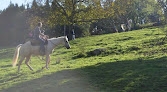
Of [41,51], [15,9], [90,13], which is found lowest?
[41,51]

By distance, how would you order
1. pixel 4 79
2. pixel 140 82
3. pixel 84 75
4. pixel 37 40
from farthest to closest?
pixel 37 40, pixel 4 79, pixel 84 75, pixel 140 82

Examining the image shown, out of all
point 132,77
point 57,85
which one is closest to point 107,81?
point 132,77

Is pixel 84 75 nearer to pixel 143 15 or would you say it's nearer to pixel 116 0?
pixel 116 0

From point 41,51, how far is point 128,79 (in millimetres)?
6126

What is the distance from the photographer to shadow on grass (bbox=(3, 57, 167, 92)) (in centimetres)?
873

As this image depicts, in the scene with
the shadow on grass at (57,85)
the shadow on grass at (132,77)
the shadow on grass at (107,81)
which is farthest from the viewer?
the shadow on grass at (57,85)

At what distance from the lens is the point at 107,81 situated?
9.76 metres

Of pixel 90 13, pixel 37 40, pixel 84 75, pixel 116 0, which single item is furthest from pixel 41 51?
pixel 116 0

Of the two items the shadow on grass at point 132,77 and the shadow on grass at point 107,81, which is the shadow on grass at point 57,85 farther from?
the shadow on grass at point 132,77

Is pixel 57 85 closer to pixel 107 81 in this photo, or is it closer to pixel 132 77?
pixel 107 81

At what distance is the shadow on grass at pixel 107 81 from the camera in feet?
28.6

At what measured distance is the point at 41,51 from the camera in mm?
13898

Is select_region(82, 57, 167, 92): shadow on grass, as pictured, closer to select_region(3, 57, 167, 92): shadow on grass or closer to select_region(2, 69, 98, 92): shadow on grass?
select_region(3, 57, 167, 92): shadow on grass

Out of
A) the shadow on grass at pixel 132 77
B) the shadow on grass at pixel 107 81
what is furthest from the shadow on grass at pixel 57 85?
the shadow on grass at pixel 132 77
